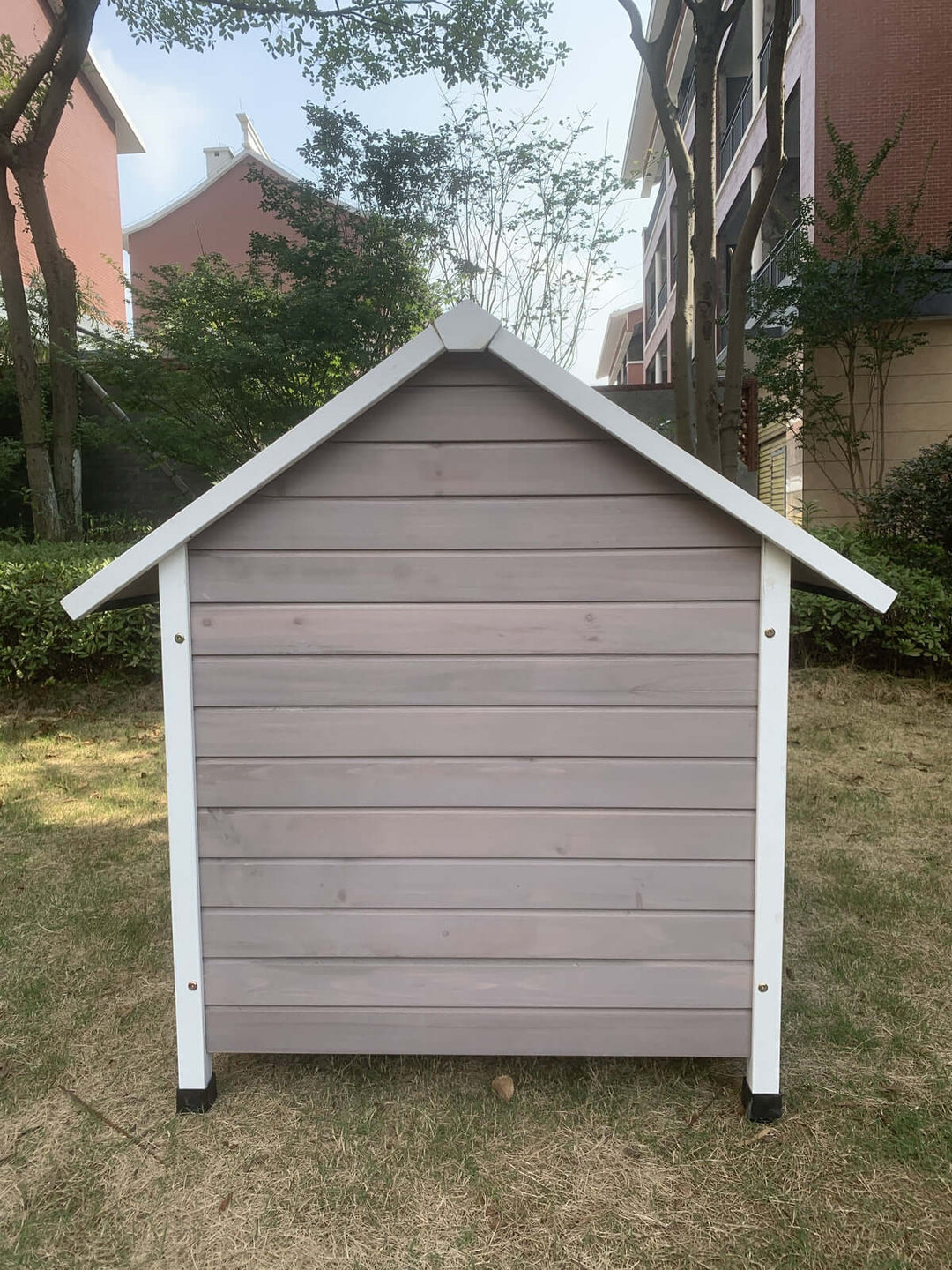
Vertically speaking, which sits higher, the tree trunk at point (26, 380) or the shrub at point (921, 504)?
the tree trunk at point (26, 380)

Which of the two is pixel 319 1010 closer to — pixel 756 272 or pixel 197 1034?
pixel 197 1034

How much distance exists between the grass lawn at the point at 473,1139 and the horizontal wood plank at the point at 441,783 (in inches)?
37.0

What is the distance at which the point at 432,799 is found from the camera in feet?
7.72

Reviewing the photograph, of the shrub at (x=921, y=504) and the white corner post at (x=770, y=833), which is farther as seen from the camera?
the shrub at (x=921, y=504)

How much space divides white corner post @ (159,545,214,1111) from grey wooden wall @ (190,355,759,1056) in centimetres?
4

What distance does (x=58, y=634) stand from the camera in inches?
277

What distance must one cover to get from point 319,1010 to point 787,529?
189cm

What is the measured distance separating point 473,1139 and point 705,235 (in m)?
8.05

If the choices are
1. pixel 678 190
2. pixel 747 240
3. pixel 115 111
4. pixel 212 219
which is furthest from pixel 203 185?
pixel 747 240

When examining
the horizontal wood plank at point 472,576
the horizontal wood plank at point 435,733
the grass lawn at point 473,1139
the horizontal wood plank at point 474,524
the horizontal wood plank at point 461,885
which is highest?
the horizontal wood plank at point 474,524

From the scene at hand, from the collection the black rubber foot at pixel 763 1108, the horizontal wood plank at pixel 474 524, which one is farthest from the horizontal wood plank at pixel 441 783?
the black rubber foot at pixel 763 1108

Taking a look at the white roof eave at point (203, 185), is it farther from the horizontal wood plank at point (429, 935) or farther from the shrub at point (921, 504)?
the horizontal wood plank at point (429, 935)

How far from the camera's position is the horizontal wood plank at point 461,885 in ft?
7.67

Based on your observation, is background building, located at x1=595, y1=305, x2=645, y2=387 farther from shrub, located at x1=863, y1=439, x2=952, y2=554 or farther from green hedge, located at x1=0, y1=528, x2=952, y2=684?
green hedge, located at x1=0, y1=528, x2=952, y2=684
